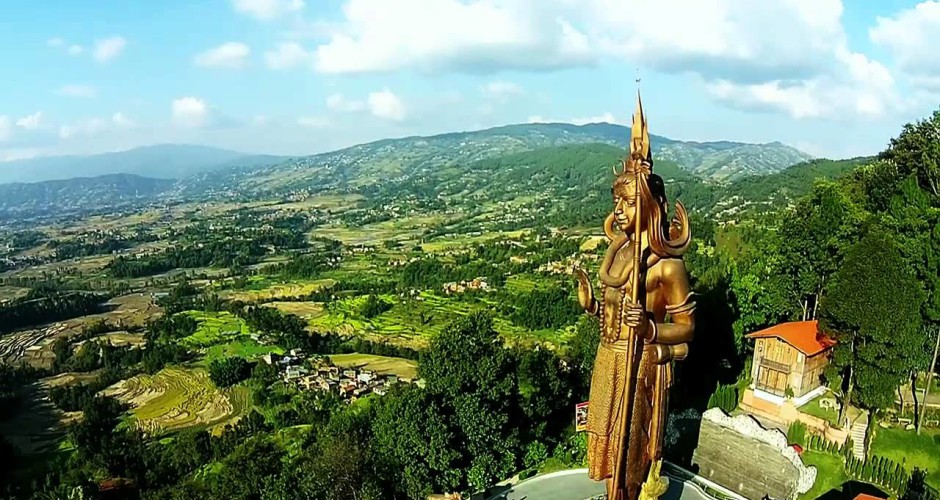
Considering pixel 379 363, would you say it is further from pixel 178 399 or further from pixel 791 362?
pixel 791 362

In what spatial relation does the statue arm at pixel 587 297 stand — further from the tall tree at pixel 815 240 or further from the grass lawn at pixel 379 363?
the grass lawn at pixel 379 363

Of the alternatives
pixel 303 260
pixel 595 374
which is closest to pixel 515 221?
pixel 303 260

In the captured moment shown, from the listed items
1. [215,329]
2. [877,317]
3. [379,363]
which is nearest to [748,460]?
[877,317]

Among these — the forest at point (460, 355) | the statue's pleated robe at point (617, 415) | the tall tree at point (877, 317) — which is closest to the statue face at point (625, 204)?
the statue's pleated robe at point (617, 415)

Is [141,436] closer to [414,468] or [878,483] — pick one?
[414,468]

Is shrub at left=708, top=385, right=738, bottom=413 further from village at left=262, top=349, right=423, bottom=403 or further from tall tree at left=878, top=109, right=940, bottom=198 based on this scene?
village at left=262, top=349, right=423, bottom=403
